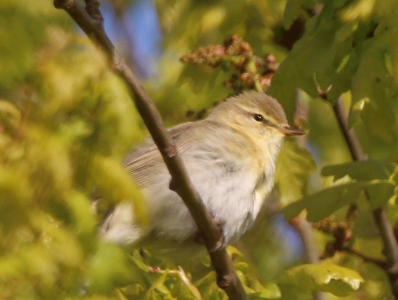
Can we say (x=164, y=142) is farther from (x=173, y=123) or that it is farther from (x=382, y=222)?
(x=173, y=123)

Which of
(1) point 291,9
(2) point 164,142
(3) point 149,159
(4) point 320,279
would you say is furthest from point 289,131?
(2) point 164,142

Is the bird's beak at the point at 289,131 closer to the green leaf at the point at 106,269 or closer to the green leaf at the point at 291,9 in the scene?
the green leaf at the point at 291,9

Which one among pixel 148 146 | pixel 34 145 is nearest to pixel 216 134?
pixel 148 146

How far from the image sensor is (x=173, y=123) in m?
5.47

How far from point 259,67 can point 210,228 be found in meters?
1.55

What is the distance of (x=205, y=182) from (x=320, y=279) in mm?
844

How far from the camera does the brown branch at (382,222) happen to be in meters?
4.64

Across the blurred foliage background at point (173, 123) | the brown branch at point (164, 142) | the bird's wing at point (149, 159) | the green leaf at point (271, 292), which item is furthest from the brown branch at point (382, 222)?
the brown branch at point (164, 142)

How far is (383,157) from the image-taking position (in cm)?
491

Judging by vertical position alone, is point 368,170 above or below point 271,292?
above

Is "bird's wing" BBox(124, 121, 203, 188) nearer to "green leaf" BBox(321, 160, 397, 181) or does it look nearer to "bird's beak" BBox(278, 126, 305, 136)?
"bird's beak" BBox(278, 126, 305, 136)

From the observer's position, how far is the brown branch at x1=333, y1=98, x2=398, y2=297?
4.64 m

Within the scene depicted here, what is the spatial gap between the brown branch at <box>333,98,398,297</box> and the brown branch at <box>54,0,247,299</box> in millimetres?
987

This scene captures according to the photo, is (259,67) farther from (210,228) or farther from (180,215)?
(210,228)
